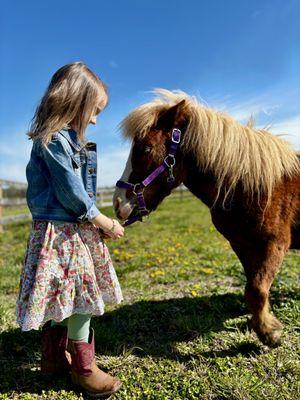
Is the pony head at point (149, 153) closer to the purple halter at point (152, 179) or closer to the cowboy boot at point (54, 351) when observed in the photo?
the purple halter at point (152, 179)

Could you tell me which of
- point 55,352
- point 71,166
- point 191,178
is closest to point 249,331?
point 191,178

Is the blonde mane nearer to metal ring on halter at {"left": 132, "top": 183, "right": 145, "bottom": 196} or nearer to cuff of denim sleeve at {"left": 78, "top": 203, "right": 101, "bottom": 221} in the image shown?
metal ring on halter at {"left": 132, "top": 183, "right": 145, "bottom": 196}

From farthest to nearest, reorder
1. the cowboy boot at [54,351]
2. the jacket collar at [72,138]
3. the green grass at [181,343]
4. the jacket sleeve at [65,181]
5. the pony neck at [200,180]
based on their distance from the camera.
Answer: the pony neck at [200,180] < the cowboy boot at [54,351] < the green grass at [181,343] < the jacket collar at [72,138] < the jacket sleeve at [65,181]

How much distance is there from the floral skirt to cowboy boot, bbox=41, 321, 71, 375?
0.35 meters

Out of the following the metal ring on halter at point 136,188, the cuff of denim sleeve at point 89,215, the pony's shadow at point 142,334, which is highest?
the metal ring on halter at point 136,188

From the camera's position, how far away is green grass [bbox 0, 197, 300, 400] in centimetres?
221

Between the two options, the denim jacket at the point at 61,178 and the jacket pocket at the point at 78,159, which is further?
the jacket pocket at the point at 78,159

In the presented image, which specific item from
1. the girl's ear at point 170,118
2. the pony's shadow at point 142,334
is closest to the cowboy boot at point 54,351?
the pony's shadow at point 142,334

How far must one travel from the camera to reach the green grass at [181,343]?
2209 mm

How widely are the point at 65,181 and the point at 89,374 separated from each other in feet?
4.02

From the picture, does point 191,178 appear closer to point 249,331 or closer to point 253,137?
point 253,137

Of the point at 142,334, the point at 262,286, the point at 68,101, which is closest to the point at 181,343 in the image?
the point at 142,334

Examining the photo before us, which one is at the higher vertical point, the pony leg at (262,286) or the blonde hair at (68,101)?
the blonde hair at (68,101)

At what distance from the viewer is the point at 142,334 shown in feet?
9.95
